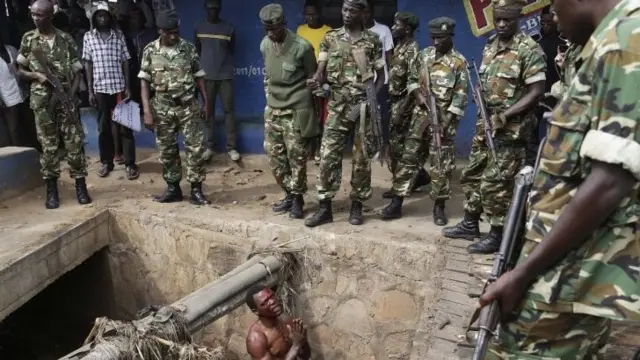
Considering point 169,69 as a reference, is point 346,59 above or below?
above

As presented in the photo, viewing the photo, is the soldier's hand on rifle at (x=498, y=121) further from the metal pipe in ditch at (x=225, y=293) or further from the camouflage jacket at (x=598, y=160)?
the camouflage jacket at (x=598, y=160)

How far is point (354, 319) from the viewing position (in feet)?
17.3

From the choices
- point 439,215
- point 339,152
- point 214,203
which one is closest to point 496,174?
point 439,215

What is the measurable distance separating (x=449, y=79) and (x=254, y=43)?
3.67 meters

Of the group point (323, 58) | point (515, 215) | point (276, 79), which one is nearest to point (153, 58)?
point (276, 79)

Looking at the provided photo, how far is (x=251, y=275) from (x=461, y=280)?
1.89 m

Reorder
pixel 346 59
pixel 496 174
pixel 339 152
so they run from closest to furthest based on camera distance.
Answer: pixel 496 174 → pixel 346 59 → pixel 339 152

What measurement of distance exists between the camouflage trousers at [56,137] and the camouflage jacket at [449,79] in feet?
11.9

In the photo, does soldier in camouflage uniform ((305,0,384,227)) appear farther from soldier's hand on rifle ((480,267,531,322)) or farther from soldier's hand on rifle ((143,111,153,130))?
soldier's hand on rifle ((480,267,531,322))

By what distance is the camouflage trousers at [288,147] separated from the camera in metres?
5.37

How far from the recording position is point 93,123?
325 inches

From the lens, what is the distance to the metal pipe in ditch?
459 cm

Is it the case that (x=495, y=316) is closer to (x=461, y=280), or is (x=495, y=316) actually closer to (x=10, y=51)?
(x=461, y=280)

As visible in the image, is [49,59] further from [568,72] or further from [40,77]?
[568,72]
